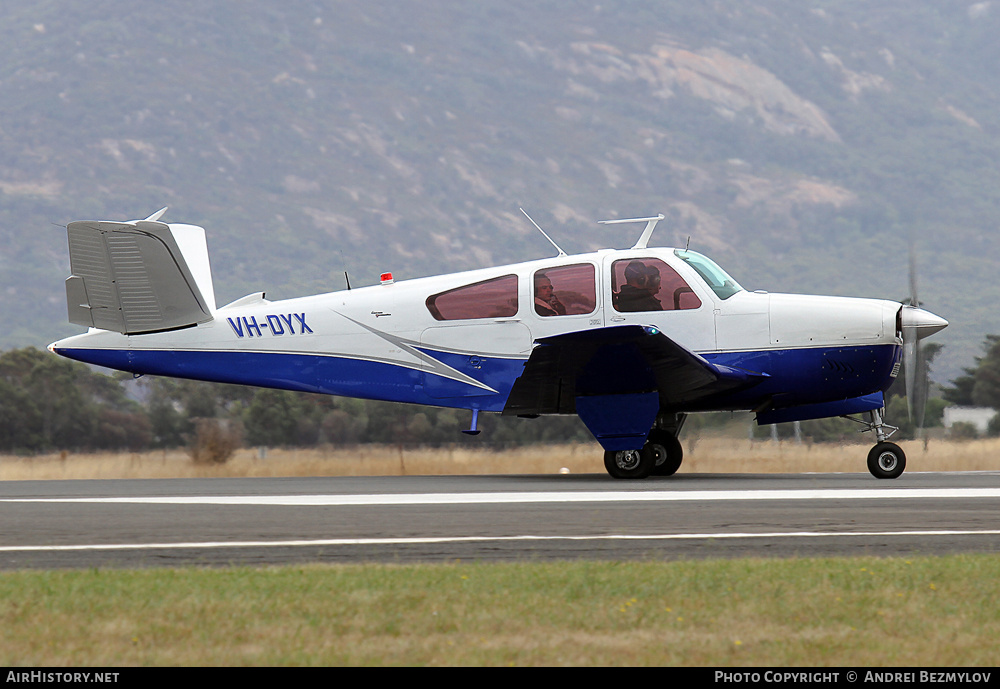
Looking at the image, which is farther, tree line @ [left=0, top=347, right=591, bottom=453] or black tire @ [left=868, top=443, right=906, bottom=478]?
tree line @ [left=0, top=347, right=591, bottom=453]

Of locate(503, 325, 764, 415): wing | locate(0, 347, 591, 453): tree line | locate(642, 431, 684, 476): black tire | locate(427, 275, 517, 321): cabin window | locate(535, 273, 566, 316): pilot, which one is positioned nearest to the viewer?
locate(503, 325, 764, 415): wing

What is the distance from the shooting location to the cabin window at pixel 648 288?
43.0 feet

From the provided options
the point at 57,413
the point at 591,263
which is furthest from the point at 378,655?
the point at 57,413

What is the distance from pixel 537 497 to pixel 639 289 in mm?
3769

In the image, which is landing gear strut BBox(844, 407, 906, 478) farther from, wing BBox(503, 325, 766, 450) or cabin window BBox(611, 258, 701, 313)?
cabin window BBox(611, 258, 701, 313)

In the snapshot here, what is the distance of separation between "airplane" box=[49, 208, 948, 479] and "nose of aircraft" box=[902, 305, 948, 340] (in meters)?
0.02

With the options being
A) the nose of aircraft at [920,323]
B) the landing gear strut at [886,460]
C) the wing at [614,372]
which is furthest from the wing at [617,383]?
the nose of aircraft at [920,323]

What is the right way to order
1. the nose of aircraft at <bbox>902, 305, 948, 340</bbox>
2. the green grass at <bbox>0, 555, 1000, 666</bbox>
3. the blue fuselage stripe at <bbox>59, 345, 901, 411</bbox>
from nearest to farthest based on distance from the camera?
the green grass at <bbox>0, 555, 1000, 666</bbox> → the nose of aircraft at <bbox>902, 305, 948, 340</bbox> → the blue fuselage stripe at <bbox>59, 345, 901, 411</bbox>

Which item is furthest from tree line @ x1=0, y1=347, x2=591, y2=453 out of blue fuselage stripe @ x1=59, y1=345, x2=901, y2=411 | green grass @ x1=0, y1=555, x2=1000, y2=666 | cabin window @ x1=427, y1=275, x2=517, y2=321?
green grass @ x1=0, y1=555, x2=1000, y2=666

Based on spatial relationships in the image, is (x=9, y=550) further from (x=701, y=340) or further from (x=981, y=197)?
(x=981, y=197)

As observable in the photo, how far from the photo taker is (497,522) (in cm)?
811

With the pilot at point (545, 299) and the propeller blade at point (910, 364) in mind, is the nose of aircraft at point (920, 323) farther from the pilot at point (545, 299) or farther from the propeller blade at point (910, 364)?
the pilot at point (545, 299)

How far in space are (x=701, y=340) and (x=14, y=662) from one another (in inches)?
395

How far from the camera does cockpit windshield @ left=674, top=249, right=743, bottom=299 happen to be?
13.2 metres
